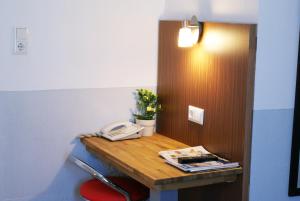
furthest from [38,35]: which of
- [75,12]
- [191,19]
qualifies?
[191,19]

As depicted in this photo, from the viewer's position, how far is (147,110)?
3246 millimetres

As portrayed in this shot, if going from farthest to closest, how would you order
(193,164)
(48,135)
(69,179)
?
1. (69,179)
2. (48,135)
3. (193,164)

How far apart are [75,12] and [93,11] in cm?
11

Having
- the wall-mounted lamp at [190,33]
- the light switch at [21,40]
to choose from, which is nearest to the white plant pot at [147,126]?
the wall-mounted lamp at [190,33]

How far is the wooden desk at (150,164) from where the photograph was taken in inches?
95.3

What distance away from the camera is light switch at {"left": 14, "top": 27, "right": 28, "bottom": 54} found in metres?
2.96

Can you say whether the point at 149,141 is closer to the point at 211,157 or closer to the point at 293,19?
the point at 211,157

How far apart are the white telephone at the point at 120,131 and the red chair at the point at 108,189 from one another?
0.78ft

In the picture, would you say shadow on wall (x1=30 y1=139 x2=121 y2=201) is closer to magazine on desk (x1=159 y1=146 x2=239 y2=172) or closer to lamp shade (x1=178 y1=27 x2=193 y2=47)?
magazine on desk (x1=159 y1=146 x2=239 y2=172)

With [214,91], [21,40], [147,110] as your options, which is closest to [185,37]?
[214,91]

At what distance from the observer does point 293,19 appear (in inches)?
101

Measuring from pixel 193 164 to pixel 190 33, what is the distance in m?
0.70

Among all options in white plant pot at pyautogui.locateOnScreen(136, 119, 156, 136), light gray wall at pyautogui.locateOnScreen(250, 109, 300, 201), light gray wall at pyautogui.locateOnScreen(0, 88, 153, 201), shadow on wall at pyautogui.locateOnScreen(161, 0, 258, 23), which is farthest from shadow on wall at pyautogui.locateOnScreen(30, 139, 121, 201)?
light gray wall at pyautogui.locateOnScreen(250, 109, 300, 201)

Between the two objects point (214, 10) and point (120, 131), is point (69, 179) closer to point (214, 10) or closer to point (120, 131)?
point (120, 131)
